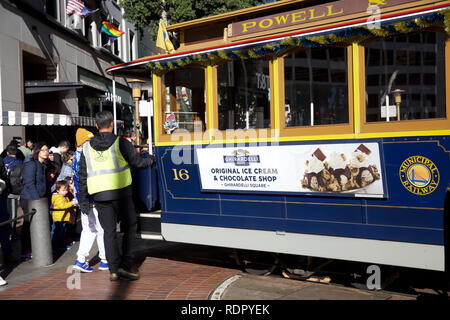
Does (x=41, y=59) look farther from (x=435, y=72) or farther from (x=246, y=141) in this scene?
(x=435, y=72)

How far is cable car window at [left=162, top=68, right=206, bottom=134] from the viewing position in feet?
20.3

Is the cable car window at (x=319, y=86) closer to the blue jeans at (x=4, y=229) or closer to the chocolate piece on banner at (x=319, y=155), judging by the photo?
the chocolate piece on banner at (x=319, y=155)

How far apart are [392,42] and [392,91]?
48 cm

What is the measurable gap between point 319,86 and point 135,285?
10.4 feet

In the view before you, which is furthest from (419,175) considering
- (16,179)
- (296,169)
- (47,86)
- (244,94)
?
(47,86)

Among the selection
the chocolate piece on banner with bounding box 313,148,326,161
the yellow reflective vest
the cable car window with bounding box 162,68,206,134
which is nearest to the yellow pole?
the chocolate piece on banner with bounding box 313,148,326,161

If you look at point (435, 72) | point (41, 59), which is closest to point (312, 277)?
point (435, 72)

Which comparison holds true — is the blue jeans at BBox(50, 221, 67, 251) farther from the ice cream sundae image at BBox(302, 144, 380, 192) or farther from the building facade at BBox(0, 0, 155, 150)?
the building facade at BBox(0, 0, 155, 150)

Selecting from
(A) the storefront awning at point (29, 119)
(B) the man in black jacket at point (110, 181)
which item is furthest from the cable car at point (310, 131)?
(A) the storefront awning at point (29, 119)

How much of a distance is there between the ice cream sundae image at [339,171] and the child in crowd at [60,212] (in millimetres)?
4114

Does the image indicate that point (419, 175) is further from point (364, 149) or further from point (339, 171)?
point (339, 171)

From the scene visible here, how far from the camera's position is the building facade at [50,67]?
1428 cm

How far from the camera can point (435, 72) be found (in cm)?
458

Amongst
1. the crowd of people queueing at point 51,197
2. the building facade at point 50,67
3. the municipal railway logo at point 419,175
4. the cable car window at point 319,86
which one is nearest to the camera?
the municipal railway logo at point 419,175
